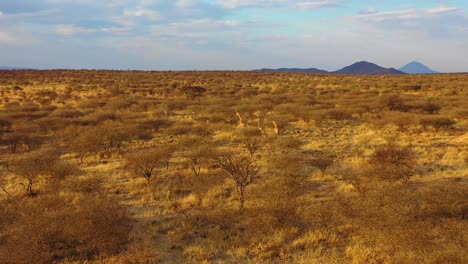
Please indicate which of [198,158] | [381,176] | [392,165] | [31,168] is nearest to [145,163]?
[198,158]

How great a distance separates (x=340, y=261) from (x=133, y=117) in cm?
Result: 1799

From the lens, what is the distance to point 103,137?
16.5 meters

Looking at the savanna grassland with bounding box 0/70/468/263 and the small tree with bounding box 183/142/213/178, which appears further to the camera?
the small tree with bounding box 183/142/213/178

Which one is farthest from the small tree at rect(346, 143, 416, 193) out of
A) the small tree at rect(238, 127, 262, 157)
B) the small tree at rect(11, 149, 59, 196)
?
the small tree at rect(11, 149, 59, 196)

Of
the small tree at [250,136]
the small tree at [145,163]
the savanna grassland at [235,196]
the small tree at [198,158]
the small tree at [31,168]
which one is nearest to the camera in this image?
the savanna grassland at [235,196]

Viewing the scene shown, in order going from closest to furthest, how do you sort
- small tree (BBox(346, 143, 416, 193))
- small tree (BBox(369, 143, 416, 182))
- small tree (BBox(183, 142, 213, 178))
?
small tree (BBox(346, 143, 416, 193)) → small tree (BBox(369, 143, 416, 182)) → small tree (BBox(183, 142, 213, 178))

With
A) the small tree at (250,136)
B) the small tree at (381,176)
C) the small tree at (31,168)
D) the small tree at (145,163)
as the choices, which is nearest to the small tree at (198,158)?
the small tree at (145,163)

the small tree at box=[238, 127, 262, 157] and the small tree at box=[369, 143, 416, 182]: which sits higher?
the small tree at box=[369, 143, 416, 182]

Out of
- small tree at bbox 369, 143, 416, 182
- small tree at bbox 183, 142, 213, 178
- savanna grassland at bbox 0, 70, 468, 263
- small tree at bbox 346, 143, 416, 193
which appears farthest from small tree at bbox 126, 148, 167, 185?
small tree at bbox 369, 143, 416, 182

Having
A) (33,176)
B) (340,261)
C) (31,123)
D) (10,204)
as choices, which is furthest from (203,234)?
(31,123)

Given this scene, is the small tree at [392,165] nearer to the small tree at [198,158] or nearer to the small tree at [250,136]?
the small tree at [198,158]

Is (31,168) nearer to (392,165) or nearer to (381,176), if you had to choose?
(381,176)

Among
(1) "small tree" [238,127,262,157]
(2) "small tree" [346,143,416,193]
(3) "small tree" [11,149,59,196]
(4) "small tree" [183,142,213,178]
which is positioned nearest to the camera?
(2) "small tree" [346,143,416,193]

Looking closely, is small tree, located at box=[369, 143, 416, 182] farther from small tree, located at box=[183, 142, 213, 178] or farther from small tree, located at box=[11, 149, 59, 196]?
small tree, located at box=[11, 149, 59, 196]
